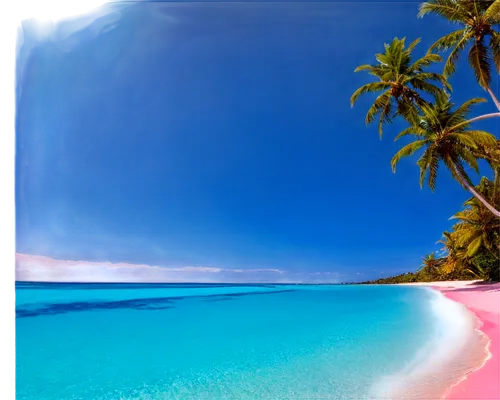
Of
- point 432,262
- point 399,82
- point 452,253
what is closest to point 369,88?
point 399,82

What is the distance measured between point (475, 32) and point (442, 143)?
Result: 3.44 metres

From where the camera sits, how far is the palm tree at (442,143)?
9.85m

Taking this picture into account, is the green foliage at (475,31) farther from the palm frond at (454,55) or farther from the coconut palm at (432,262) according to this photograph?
the coconut palm at (432,262)

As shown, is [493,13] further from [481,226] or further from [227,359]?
[481,226]

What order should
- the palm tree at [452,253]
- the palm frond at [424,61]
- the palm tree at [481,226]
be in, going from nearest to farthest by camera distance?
the palm frond at [424,61] → the palm tree at [481,226] → the palm tree at [452,253]

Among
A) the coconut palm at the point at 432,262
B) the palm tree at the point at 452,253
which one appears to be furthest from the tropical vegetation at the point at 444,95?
the coconut palm at the point at 432,262

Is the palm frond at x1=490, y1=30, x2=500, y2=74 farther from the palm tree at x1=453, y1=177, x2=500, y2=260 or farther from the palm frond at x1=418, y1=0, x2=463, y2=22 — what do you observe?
the palm tree at x1=453, y1=177, x2=500, y2=260

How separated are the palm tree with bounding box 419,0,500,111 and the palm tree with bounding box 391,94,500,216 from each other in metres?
1.97

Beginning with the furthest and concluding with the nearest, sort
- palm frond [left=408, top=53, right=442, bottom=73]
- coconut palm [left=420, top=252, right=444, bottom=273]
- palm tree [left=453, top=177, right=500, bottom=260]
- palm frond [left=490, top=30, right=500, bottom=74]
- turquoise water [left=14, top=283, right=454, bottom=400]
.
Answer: coconut palm [left=420, top=252, right=444, bottom=273] → palm tree [left=453, top=177, right=500, bottom=260] → palm frond [left=408, top=53, right=442, bottom=73] → palm frond [left=490, top=30, right=500, bottom=74] → turquoise water [left=14, top=283, right=454, bottom=400]

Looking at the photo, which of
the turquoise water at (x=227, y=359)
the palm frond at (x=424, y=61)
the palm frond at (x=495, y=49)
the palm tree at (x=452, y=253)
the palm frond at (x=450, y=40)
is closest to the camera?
the turquoise water at (x=227, y=359)

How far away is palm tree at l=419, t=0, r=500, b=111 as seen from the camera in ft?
23.9

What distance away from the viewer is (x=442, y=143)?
9.97 m

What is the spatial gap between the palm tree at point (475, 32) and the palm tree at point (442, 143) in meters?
1.97

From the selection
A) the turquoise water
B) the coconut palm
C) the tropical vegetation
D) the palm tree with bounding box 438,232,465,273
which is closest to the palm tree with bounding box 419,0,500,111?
the tropical vegetation
